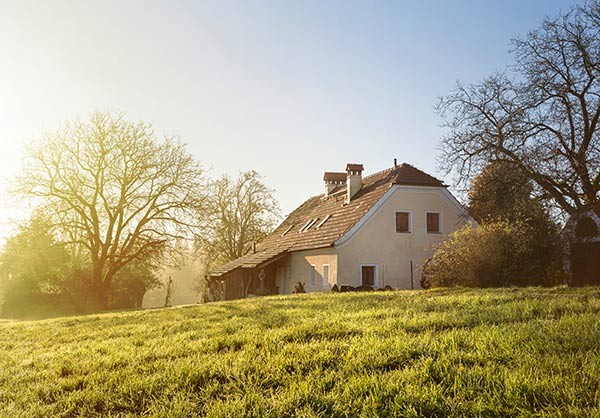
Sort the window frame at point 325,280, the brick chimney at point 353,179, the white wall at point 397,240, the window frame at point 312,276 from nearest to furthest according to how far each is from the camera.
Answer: the white wall at point 397,240
the window frame at point 325,280
the window frame at point 312,276
the brick chimney at point 353,179

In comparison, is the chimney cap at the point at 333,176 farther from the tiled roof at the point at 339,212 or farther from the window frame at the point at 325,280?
the window frame at the point at 325,280

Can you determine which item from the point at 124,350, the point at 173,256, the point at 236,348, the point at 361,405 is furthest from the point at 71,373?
the point at 173,256

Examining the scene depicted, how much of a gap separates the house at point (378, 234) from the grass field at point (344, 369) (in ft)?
51.4

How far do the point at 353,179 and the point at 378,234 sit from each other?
542 centimetres

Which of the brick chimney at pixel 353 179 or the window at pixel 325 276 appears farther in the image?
the brick chimney at pixel 353 179

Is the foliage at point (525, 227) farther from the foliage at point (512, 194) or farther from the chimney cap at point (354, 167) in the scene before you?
the chimney cap at point (354, 167)

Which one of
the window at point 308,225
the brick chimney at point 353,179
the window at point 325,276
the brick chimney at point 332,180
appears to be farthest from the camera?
the brick chimney at point 332,180

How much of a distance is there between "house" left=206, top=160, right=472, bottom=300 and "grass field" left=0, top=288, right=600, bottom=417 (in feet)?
51.4

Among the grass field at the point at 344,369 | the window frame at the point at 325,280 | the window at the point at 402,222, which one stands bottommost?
the grass field at the point at 344,369

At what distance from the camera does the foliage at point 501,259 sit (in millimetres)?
18547

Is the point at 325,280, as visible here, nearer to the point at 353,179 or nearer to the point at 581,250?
the point at 353,179

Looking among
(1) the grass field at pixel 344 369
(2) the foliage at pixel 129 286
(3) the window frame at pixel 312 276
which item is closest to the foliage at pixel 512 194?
(3) the window frame at pixel 312 276

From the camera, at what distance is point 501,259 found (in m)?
18.5

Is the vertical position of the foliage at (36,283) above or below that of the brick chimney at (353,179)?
below
